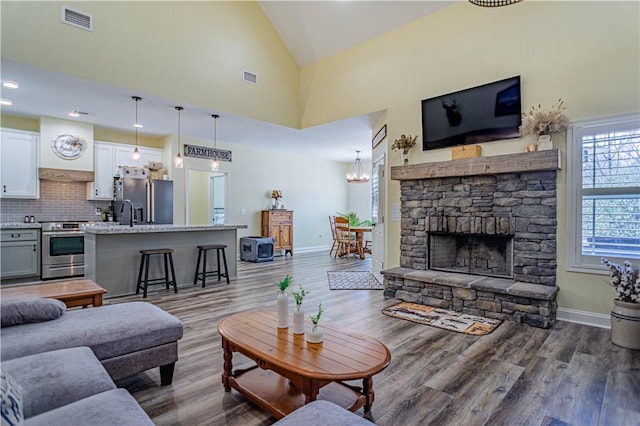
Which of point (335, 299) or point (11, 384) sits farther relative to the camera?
point (335, 299)

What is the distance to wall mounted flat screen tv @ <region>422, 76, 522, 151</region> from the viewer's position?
4156 mm

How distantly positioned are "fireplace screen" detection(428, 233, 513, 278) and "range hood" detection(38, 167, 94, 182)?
6.54 meters

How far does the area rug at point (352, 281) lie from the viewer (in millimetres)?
5410

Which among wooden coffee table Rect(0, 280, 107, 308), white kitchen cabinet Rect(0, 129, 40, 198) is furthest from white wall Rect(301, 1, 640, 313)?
white kitchen cabinet Rect(0, 129, 40, 198)

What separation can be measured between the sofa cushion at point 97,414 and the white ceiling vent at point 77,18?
15.2 feet

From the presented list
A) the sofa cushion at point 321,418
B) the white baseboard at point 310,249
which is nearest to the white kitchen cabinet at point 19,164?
the white baseboard at point 310,249

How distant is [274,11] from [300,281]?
4856mm

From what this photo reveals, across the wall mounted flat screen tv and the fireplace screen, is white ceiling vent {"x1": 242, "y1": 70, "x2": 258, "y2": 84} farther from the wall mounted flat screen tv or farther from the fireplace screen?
the fireplace screen

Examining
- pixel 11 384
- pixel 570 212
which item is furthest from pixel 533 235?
pixel 11 384

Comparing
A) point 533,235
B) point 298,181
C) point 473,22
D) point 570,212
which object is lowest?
point 533,235

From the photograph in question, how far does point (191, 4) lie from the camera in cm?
516

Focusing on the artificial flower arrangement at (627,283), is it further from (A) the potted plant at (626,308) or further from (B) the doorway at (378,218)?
(B) the doorway at (378,218)

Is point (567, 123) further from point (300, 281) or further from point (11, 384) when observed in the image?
point (11, 384)

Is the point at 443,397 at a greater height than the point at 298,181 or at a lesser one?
lesser
